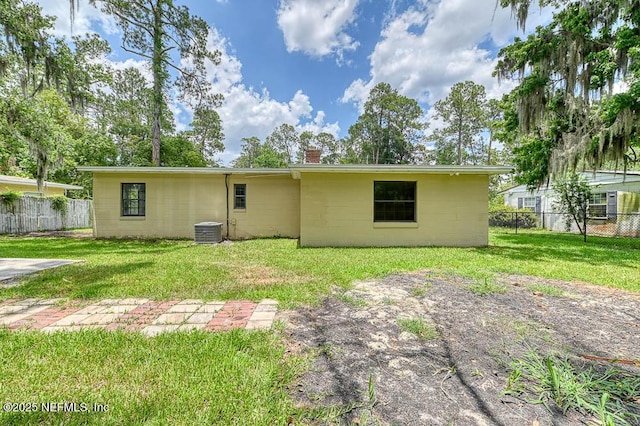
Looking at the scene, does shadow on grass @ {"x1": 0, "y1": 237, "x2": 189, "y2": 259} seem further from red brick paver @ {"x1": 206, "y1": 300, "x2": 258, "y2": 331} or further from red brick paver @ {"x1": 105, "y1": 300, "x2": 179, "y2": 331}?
red brick paver @ {"x1": 206, "y1": 300, "x2": 258, "y2": 331}

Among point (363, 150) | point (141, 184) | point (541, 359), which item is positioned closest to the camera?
point (541, 359)

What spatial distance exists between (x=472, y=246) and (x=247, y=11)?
481 inches

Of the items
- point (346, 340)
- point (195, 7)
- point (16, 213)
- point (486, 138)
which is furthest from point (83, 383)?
point (486, 138)

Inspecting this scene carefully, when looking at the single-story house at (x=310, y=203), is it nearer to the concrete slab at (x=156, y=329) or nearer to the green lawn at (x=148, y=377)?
the concrete slab at (x=156, y=329)

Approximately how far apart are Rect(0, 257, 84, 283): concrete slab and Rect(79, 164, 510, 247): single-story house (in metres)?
4.53

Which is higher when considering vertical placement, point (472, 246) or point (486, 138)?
point (486, 138)

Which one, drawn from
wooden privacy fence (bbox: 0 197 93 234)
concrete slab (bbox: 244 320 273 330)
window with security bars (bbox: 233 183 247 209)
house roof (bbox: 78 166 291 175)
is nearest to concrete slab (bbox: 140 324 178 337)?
concrete slab (bbox: 244 320 273 330)

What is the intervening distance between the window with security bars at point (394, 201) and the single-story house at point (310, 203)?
32 mm

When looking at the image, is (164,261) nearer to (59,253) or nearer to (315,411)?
(59,253)

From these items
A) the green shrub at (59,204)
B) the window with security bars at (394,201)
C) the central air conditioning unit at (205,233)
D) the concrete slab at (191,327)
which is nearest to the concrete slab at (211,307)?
the concrete slab at (191,327)

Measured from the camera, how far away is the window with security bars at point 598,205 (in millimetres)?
14156

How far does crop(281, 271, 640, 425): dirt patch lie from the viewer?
172 cm

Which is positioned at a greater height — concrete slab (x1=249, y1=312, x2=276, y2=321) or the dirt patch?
concrete slab (x1=249, y1=312, x2=276, y2=321)

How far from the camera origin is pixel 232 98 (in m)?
20.4
